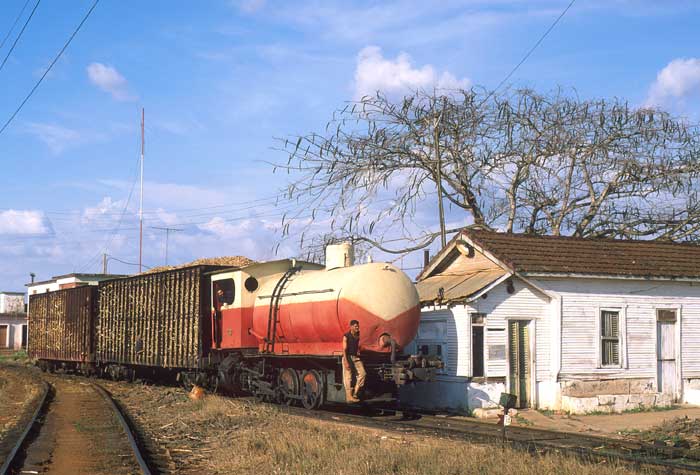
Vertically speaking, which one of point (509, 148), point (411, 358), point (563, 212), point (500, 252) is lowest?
point (411, 358)

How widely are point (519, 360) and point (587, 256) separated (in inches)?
140

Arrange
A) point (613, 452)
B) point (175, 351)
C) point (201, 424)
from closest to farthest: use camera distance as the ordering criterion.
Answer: point (613, 452)
point (201, 424)
point (175, 351)

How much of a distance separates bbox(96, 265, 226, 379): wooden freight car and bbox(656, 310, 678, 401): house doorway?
11872mm

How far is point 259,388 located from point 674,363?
11018 millimetres

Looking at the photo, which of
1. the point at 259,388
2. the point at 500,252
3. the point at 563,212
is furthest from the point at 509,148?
the point at 259,388

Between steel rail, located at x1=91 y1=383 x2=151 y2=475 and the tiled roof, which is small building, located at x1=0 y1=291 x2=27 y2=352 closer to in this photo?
steel rail, located at x1=91 y1=383 x2=151 y2=475

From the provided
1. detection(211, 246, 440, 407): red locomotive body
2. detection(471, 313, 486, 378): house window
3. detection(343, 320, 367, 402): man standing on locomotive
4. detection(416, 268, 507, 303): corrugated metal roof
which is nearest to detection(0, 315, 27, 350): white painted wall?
detection(211, 246, 440, 407): red locomotive body

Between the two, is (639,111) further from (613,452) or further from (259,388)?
(613,452)

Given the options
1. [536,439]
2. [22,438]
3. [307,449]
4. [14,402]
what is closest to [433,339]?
[536,439]

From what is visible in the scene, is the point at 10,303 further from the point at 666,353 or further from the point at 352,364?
the point at 666,353

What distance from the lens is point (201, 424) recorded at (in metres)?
15.5

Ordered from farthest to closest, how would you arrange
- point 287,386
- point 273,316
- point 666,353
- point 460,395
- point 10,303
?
point 10,303 < point 666,353 < point 273,316 < point 460,395 < point 287,386

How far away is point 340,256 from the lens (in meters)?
18.8

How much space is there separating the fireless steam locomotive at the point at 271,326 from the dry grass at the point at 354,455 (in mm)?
2530
